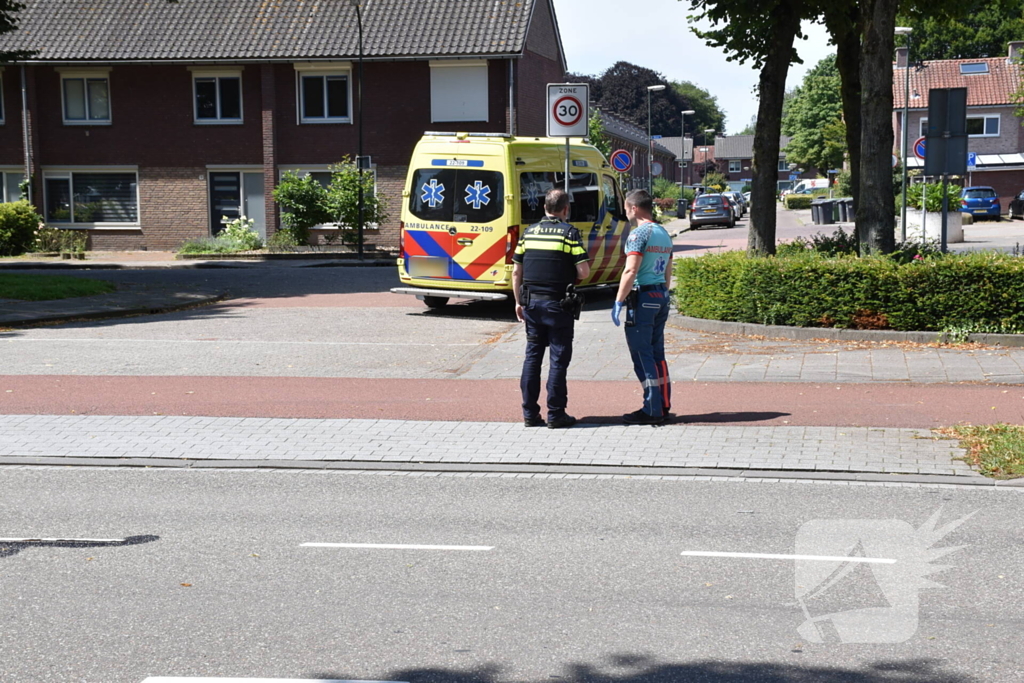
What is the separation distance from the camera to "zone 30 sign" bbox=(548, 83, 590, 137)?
13.9 metres

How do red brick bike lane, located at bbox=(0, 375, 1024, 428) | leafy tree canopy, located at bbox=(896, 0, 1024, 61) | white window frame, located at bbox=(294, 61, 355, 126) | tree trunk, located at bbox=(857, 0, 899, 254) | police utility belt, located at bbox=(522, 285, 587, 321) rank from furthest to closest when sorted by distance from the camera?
leafy tree canopy, located at bbox=(896, 0, 1024, 61) < white window frame, located at bbox=(294, 61, 355, 126) < tree trunk, located at bbox=(857, 0, 899, 254) < red brick bike lane, located at bbox=(0, 375, 1024, 428) < police utility belt, located at bbox=(522, 285, 587, 321)

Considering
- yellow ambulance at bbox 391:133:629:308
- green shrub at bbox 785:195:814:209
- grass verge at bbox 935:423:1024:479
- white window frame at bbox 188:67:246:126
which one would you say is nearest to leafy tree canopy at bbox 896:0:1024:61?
green shrub at bbox 785:195:814:209

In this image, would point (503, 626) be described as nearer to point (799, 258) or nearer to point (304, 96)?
point (799, 258)

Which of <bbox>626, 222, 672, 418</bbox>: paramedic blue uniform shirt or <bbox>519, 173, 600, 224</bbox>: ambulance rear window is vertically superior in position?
<bbox>519, 173, 600, 224</bbox>: ambulance rear window

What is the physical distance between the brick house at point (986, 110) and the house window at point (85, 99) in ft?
149

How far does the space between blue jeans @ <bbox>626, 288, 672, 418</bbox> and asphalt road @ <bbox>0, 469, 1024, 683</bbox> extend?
1830mm

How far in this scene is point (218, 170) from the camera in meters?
37.1

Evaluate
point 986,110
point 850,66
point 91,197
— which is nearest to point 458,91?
point 91,197

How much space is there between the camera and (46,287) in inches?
772

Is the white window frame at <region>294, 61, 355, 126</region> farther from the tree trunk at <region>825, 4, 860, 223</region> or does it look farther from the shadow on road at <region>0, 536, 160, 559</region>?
the shadow on road at <region>0, 536, 160, 559</region>

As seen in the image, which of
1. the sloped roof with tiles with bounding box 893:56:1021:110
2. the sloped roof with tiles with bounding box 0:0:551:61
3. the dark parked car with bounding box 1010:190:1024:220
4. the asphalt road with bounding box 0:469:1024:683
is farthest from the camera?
the sloped roof with tiles with bounding box 893:56:1021:110

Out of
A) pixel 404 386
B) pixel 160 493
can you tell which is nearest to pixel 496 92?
pixel 404 386

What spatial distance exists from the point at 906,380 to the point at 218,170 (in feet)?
96.5

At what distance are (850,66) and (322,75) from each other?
21291 mm
